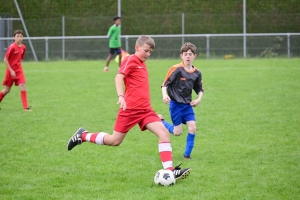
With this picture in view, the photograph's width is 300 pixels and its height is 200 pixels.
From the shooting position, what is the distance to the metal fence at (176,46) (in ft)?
82.8

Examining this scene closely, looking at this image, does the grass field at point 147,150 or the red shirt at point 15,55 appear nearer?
the grass field at point 147,150

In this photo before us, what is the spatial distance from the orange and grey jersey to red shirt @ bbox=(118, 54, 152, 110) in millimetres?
1283

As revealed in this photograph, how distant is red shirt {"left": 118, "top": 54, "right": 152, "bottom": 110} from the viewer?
601cm

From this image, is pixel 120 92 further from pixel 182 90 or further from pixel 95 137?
pixel 182 90

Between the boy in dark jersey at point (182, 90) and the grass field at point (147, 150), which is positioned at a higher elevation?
the boy in dark jersey at point (182, 90)

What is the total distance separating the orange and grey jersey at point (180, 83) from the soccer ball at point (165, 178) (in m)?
1.69

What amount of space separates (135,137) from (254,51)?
1768 centimetres

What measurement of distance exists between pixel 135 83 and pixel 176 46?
788 inches

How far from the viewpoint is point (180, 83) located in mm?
7391

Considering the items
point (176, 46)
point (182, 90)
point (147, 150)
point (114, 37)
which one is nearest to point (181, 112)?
point (182, 90)

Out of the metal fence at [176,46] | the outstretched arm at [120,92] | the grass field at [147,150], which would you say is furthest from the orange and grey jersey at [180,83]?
the metal fence at [176,46]

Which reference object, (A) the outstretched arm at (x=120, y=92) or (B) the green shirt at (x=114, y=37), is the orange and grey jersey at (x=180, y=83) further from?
(B) the green shirt at (x=114, y=37)

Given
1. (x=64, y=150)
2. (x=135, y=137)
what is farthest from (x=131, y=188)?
(x=135, y=137)

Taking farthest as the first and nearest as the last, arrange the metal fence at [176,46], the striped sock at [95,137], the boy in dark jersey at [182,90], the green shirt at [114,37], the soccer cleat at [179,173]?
the metal fence at [176,46]
the green shirt at [114,37]
the boy in dark jersey at [182,90]
the striped sock at [95,137]
the soccer cleat at [179,173]
